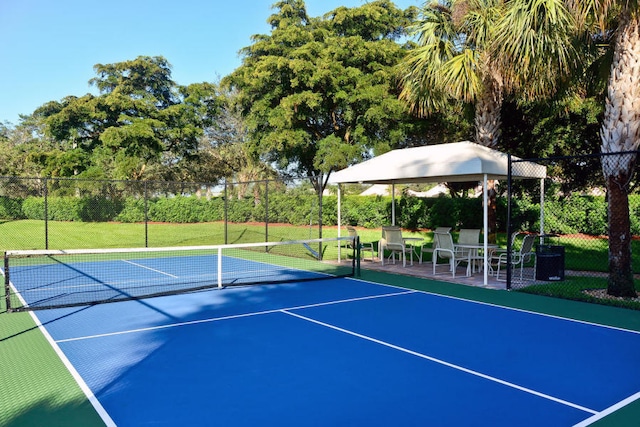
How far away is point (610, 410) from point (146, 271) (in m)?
11.5

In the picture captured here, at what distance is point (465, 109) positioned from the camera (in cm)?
1528

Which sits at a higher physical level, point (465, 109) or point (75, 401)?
point (465, 109)

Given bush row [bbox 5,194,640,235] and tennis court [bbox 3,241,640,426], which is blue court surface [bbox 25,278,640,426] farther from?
bush row [bbox 5,194,640,235]

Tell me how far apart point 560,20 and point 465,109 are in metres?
6.39

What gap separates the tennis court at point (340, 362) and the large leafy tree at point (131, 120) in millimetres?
24853

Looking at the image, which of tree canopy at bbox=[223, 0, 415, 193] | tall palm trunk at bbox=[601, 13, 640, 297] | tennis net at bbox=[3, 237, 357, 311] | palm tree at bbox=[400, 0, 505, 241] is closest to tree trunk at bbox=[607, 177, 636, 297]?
tall palm trunk at bbox=[601, 13, 640, 297]

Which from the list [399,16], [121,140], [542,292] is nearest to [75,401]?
[542,292]

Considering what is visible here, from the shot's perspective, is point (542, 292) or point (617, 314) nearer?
point (617, 314)

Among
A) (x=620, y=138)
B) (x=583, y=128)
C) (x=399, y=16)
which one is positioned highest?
(x=399, y=16)

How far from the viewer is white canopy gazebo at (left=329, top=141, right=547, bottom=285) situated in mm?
10305

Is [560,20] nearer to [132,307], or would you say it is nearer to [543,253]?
[543,253]

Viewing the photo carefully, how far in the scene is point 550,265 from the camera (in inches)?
420

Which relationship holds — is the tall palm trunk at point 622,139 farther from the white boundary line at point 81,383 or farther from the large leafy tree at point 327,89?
the large leafy tree at point 327,89

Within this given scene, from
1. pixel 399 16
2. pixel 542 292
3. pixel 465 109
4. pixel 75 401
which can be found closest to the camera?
pixel 75 401
